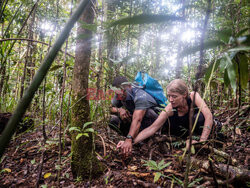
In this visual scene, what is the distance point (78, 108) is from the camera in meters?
1.77

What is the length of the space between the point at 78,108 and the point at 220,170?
1448 millimetres

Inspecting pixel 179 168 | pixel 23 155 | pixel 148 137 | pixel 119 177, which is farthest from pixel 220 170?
pixel 23 155

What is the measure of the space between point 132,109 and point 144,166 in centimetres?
128

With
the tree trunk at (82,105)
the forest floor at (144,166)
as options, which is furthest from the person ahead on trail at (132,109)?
the tree trunk at (82,105)

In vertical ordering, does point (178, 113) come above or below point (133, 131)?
above

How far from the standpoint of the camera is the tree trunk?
171 cm

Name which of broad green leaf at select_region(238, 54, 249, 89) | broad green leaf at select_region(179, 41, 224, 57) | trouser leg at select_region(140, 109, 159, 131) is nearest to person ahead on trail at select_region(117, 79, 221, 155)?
trouser leg at select_region(140, 109, 159, 131)

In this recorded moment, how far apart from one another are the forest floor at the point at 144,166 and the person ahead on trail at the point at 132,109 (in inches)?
12.0

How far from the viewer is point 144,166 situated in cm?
192

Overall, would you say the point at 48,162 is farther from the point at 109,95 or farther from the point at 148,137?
the point at 148,137

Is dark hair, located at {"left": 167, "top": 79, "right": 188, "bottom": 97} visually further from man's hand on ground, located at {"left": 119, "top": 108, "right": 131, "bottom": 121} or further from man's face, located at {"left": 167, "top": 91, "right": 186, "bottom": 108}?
man's hand on ground, located at {"left": 119, "top": 108, "right": 131, "bottom": 121}

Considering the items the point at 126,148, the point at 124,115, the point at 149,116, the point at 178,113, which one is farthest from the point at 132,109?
the point at 126,148

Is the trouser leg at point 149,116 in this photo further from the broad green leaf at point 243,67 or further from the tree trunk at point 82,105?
the broad green leaf at point 243,67

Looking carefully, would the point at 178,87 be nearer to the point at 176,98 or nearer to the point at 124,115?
the point at 176,98
